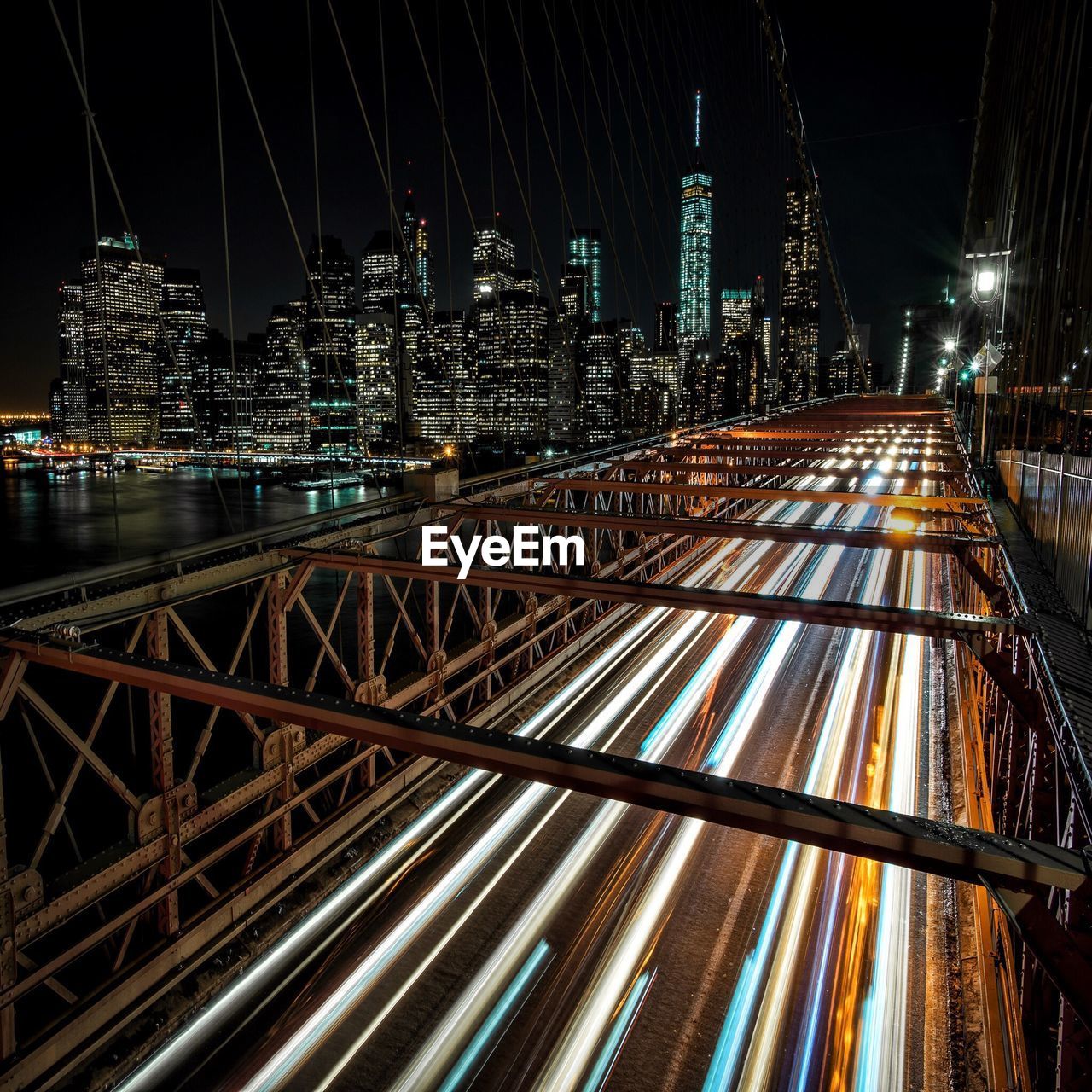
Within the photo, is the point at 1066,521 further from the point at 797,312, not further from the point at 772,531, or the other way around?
the point at 797,312

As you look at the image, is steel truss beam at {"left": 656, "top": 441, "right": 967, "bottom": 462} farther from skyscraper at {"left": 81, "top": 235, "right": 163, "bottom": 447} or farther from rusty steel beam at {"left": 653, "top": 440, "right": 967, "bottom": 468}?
skyscraper at {"left": 81, "top": 235, "right": 163, "bottom": 447}

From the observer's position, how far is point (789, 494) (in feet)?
30.6

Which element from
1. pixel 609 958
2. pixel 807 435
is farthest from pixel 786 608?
pixel 807 435

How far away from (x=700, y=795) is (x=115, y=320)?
407 inches

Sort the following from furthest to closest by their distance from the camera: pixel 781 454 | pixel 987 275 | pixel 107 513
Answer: pixel 107 513
pixel 987 275
pixel 781 454

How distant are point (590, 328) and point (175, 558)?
82.1 metres

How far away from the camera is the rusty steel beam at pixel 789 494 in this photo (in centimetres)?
852

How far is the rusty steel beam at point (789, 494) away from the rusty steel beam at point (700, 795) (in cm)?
652

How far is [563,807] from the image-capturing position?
6215mm

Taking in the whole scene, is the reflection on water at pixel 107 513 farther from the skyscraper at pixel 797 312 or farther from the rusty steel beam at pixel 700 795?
the skyscraper at pixel 797 312

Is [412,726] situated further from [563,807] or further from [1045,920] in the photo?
[563,807]

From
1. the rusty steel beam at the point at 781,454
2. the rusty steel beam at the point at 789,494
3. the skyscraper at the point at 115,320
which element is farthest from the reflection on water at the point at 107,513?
the rusty steel beam at the point at 789,494

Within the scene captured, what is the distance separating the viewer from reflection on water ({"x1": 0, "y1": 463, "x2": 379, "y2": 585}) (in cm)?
4372

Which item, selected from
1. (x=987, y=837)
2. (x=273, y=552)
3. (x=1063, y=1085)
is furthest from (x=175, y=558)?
(x=1063, y=1085)
